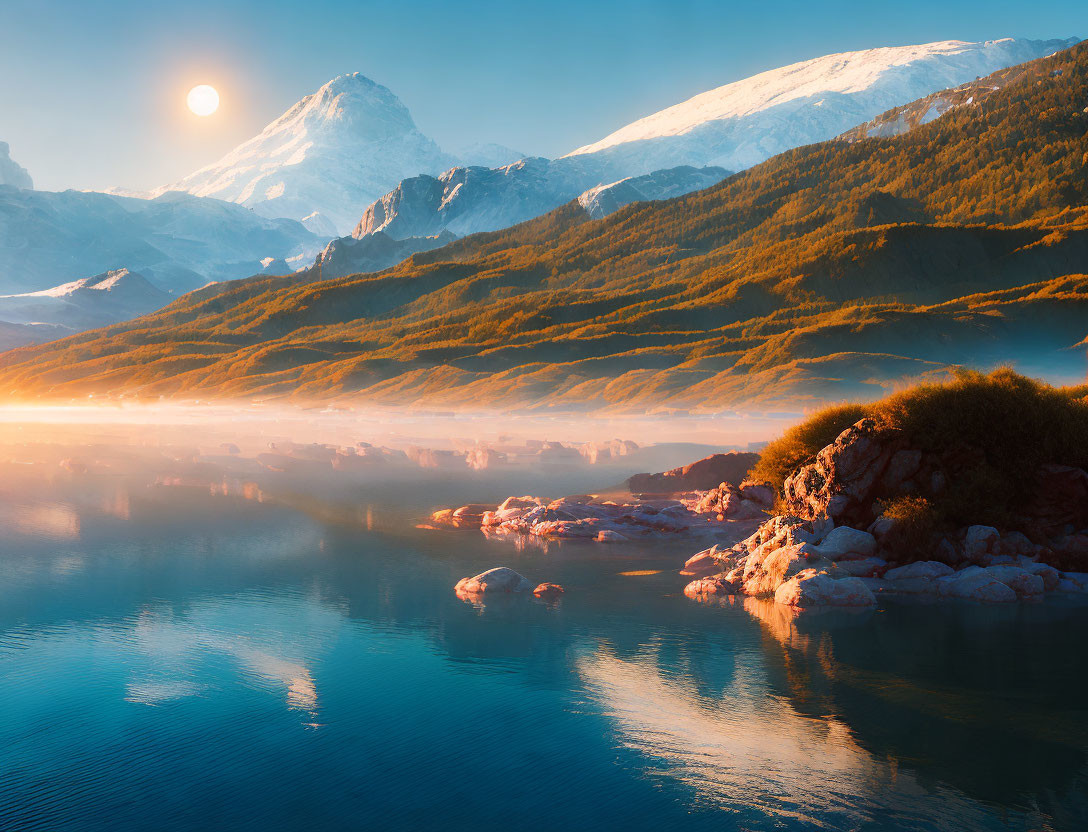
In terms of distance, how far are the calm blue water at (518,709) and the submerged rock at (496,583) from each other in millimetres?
1348

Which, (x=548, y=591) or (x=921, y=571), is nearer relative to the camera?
(x=921, y=571)

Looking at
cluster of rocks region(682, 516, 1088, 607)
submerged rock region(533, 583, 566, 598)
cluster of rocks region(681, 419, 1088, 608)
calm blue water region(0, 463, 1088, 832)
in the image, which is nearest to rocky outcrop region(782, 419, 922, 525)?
cluster of rocks region(681, 419, 1088, 608)

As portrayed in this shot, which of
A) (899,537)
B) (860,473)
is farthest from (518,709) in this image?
(860,473)

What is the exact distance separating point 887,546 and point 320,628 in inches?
792

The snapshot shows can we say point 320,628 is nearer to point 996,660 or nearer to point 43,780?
point 43,780

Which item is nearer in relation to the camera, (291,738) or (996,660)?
(291,738)

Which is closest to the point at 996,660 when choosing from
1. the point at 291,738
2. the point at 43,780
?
the point at 291,738

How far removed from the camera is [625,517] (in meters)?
44.7

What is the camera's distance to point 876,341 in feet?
534

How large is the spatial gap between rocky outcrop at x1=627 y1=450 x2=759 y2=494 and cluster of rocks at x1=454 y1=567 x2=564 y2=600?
23353mm

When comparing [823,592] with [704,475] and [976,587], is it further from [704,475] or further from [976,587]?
[704,475]

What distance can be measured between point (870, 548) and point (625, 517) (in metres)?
14.1

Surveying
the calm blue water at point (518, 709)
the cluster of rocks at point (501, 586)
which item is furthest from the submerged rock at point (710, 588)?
the cluster of rocks at point (501, 586)

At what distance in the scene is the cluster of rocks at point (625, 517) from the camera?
42969mm
